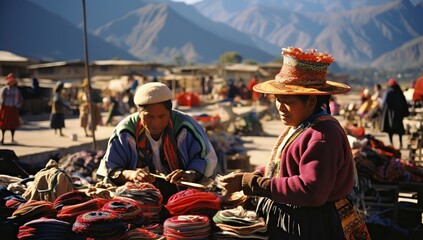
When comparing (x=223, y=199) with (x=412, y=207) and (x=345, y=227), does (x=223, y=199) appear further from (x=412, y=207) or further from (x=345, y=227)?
(x=412, y=207)

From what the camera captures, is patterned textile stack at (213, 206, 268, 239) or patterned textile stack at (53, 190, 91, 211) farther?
patterned textile stack at (53, 190, 91, 211)

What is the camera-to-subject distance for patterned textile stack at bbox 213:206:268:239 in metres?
2.88

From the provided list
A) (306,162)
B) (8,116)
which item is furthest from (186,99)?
(306,162)

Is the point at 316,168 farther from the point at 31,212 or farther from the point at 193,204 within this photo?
the point at 31,212

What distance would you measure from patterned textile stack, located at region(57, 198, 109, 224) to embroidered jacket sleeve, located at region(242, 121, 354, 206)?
1.09 m

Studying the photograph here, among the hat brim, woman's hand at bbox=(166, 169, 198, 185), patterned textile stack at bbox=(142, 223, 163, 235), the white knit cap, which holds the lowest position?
patterned textile stack at bbox=(142, 223, 163, 235)

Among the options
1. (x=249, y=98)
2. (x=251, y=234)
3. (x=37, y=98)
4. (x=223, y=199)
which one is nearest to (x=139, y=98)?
(x=223, y=199)

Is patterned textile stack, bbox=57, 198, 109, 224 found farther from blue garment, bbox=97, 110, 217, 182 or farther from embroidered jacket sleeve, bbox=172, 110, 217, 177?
embroidered jacket sleeve, bbox=172, 110, 217, 177

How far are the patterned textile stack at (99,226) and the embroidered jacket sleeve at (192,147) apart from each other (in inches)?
40.6

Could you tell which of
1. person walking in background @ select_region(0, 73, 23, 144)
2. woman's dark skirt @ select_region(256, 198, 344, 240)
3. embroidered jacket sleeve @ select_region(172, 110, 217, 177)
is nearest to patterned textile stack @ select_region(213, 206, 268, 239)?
woman's dark skirt @ select_region(256, 198, 344, 240)

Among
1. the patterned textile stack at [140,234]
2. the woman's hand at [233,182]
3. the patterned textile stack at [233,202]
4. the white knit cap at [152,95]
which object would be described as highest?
the white knit cap at [152,95]

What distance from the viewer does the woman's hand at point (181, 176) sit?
352 cm

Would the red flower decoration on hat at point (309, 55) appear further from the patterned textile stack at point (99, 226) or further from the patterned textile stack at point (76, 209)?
the patterned textile stack at point (76, 209)

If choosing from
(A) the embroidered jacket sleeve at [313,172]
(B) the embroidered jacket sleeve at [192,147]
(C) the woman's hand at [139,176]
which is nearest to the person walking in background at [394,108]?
(B) the embroidered jacket sleeve at [192,147]
